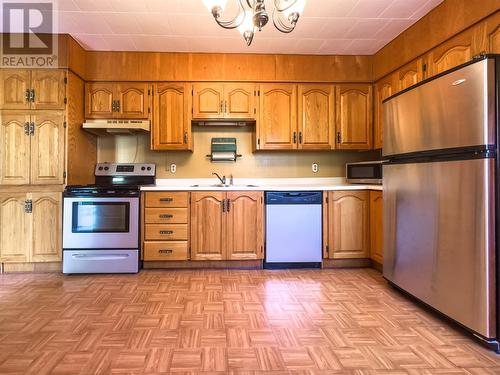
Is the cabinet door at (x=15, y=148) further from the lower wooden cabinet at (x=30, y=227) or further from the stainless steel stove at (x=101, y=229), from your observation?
the stainless steel stove at (x=101, y=229)

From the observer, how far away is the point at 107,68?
11.4 feet

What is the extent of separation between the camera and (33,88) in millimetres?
3104

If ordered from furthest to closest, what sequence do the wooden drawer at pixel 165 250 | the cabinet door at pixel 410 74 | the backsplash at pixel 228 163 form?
the backsplash at pixel 228 163, the wooden drawer at pixel 165 250, the cabinet door at pixel 410 74

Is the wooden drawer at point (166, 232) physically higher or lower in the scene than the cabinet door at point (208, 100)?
lower

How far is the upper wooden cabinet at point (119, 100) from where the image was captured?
11.5ft

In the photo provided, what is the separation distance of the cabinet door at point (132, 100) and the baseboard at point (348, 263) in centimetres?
260

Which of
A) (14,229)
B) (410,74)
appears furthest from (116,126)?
(410,74)

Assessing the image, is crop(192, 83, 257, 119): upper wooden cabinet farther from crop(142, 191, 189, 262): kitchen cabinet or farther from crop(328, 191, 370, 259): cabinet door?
crop(328, 191, 370, 259): cabinet door

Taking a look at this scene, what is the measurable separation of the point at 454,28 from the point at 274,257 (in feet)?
8.35

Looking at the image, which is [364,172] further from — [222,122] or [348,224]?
[222,122]

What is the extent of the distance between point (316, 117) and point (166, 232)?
6.98 ft

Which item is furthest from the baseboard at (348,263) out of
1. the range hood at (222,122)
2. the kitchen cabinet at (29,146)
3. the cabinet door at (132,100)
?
the kitchen cabinet at (29,146)

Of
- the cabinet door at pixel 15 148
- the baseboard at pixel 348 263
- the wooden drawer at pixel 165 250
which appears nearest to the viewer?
the cabinet door at pixel 15 148

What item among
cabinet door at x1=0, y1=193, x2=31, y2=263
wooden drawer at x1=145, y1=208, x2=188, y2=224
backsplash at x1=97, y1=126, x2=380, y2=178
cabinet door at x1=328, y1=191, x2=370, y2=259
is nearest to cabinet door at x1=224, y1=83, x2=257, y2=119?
backsplash at x1=97, y1=126, x2=380, y2=178
